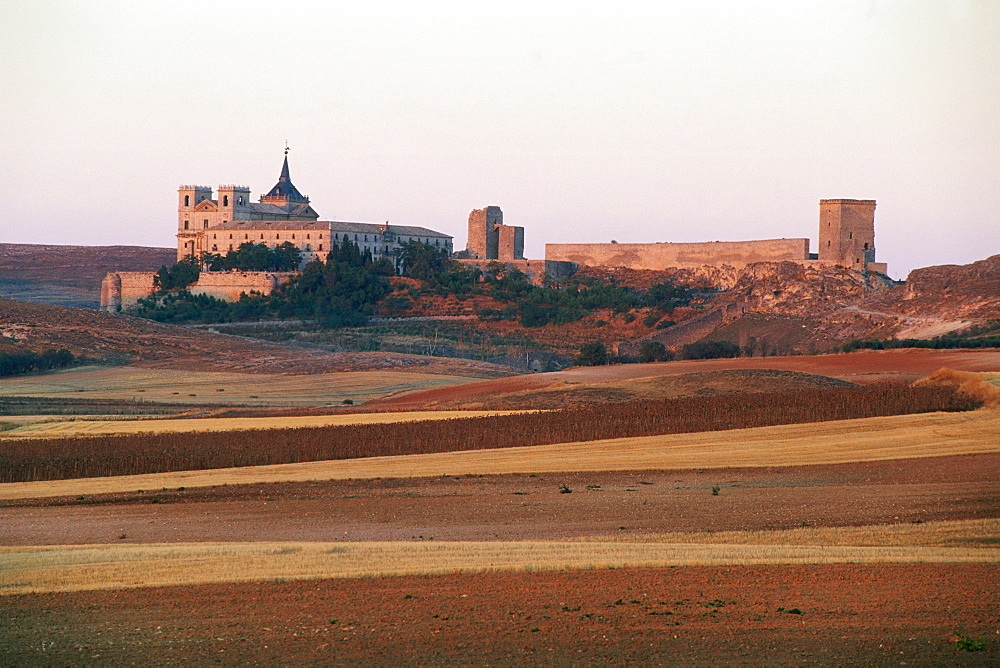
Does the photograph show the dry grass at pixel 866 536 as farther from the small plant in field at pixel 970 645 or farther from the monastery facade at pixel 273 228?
the monastery facade at pixel 273 228

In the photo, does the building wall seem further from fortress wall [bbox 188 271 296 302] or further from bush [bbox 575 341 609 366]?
bush [bbox 575 341 609 366]

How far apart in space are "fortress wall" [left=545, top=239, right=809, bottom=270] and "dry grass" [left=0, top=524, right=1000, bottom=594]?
219 ft

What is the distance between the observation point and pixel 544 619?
40.9 ft

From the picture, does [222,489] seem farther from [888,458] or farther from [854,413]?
[854,413]

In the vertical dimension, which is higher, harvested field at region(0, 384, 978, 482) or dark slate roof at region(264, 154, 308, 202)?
dark slate roof at region(264, 154, 308, 202)

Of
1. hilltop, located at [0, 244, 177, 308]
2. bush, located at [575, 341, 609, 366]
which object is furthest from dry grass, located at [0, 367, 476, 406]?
hilltop, located at [0, 244, 177, 308]

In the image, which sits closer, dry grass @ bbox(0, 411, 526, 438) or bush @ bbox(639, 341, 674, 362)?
dry grass @ bbox(0, 411, 526, 438)

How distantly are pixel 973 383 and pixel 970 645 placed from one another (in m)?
27.6

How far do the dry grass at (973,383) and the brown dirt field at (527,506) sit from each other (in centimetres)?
945

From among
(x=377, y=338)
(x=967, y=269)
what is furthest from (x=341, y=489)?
(x=967, y=269)

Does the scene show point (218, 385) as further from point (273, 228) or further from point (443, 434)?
point (273, 228)

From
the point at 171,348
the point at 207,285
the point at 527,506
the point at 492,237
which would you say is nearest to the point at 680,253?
the point at 492,237

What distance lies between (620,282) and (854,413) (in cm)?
5569

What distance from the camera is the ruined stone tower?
3824 inches
